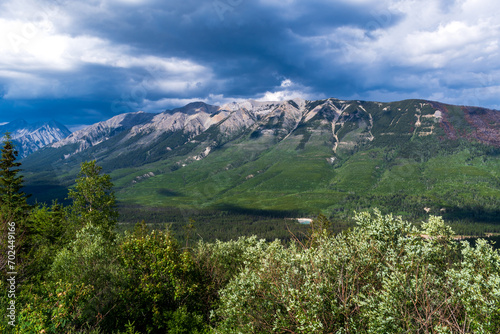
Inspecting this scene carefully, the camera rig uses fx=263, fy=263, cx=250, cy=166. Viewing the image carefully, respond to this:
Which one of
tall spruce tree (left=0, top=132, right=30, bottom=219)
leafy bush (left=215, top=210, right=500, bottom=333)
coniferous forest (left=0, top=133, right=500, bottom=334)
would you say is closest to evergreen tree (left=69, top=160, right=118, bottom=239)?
coniferous forest (left=0, top=133, right=500, bottom=334)

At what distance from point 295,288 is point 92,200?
41379 mm

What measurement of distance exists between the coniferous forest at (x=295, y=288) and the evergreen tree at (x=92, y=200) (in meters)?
12.4

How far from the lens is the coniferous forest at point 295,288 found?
13.3 metres

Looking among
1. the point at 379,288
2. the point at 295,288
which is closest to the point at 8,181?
the point at 295,288

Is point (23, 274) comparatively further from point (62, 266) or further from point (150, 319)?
point (150, 319)

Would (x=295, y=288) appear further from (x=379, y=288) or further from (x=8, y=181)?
(x=8, y=181)

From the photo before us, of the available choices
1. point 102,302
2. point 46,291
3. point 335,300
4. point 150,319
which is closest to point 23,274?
point 46,291

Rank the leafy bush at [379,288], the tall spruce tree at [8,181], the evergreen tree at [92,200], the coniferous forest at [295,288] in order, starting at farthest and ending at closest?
the tall spruce tree at [8,181], the evergreen tree at [92,200], the coniferous forest at [295,288], the leafy bush at [379,288]

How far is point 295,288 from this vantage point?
665 inches

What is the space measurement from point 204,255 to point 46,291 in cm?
2095

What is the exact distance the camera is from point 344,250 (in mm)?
18125

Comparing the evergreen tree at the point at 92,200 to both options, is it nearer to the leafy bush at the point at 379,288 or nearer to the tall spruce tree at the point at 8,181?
the tall spruce tree at the point at 8,181

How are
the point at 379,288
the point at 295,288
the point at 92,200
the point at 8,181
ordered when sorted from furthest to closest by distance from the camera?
the point at 8,181 < the point at 92,200 < the point at 379,288 < the point at 295,288

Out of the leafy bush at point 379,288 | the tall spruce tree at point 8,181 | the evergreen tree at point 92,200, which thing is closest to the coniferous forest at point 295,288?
the leafy bush at point 379,288
